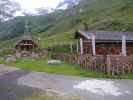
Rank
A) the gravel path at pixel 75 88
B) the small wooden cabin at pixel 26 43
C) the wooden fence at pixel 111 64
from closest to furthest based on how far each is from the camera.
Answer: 1. the gravel path at pixel 75 88
2. the wooden fence at pixel 111 64
3. the small wooden cabin at pixel 26 43

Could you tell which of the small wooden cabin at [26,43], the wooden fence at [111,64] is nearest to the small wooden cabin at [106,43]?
the wooden fence at [111,64]

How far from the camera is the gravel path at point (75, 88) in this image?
15.1 meters

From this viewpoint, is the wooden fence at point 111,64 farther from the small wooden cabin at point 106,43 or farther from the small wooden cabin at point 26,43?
the small wooden cabin at point 26,43

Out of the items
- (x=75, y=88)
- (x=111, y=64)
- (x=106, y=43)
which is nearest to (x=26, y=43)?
(x=106, y=43)

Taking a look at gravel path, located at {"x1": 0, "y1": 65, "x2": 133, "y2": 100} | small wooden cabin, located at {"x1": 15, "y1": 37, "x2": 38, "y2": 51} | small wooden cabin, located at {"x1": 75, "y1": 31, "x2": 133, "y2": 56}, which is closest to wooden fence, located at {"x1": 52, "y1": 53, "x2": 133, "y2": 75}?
gravel path, located at {"x1": 0, "y1": 65, "x2": 133, "y2": 100}

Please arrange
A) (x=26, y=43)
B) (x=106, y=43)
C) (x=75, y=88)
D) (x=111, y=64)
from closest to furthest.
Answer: (x=75, y=88) → (x=111, y=64) → (x=106, y=43) → (x=26, y=43)

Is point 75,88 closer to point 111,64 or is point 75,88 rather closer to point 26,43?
point 111,64

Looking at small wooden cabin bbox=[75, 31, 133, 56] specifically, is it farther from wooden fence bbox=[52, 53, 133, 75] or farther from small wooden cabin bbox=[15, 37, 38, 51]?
small wooden cabin bbox=[15, 37, 38, 51]

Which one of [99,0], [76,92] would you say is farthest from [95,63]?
[99,0]

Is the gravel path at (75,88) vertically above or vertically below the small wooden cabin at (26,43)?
below

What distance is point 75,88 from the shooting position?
17344 millimetres

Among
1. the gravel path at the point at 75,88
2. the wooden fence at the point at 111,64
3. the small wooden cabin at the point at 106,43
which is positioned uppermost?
the small wooden cabin at the point at 106,43

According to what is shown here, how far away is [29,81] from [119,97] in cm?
801

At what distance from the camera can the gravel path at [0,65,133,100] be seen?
15.1 metres
